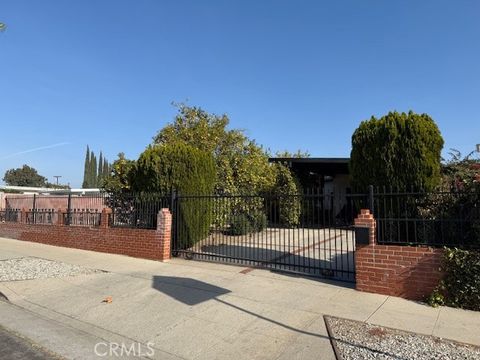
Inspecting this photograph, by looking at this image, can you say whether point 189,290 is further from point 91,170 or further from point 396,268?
point 91,170

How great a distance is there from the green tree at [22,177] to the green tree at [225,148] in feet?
217

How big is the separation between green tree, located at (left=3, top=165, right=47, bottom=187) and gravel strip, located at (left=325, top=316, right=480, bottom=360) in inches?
3243

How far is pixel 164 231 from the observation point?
1024 centimetres

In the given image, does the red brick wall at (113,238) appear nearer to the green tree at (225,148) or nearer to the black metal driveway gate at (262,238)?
the black metal driveway gate at (262,238)

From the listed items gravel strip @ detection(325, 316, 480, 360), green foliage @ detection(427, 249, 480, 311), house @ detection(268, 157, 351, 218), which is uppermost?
house @ detection(268, 157, 351, 218)

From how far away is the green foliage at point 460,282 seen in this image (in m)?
5.91

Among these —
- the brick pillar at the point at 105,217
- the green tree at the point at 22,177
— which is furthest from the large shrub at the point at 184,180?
the green tree at the point at 22,177

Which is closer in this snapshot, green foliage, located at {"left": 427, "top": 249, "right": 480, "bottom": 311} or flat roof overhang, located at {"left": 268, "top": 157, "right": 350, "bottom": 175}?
green foliage, located at {"left": 427, "top": 249, "right": 480, "bottom": 311}

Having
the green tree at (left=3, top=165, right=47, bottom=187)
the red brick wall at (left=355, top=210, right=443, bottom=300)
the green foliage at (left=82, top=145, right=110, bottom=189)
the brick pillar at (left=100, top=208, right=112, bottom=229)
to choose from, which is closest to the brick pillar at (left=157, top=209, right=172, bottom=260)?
the brick pillar at (left=100, top=208, right=112, bottom=229)

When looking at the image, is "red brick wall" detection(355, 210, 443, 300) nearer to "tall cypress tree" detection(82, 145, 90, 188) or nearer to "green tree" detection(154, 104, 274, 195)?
"green tree" detection(154, 104, 274, 195)

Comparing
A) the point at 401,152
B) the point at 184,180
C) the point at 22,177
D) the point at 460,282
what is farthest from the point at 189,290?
the point at 22,177

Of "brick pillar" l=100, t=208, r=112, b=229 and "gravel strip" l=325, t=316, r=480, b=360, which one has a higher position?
"brick pillar" l=100, t=208, r=112, b=229

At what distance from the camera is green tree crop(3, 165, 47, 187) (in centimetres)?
7562

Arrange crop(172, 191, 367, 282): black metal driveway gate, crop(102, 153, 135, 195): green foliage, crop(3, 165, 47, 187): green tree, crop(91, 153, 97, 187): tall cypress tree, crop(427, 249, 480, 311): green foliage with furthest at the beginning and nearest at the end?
crop(3, 165, 47, 187): green tree < crop(91, 153, 97, 187): tall cypress tree < crop(102, 153, 135, 195): green foliage < crop(172, 191, 367, 282): black metal driveway gate < crop(427, 249, 480, 311): green foliage
